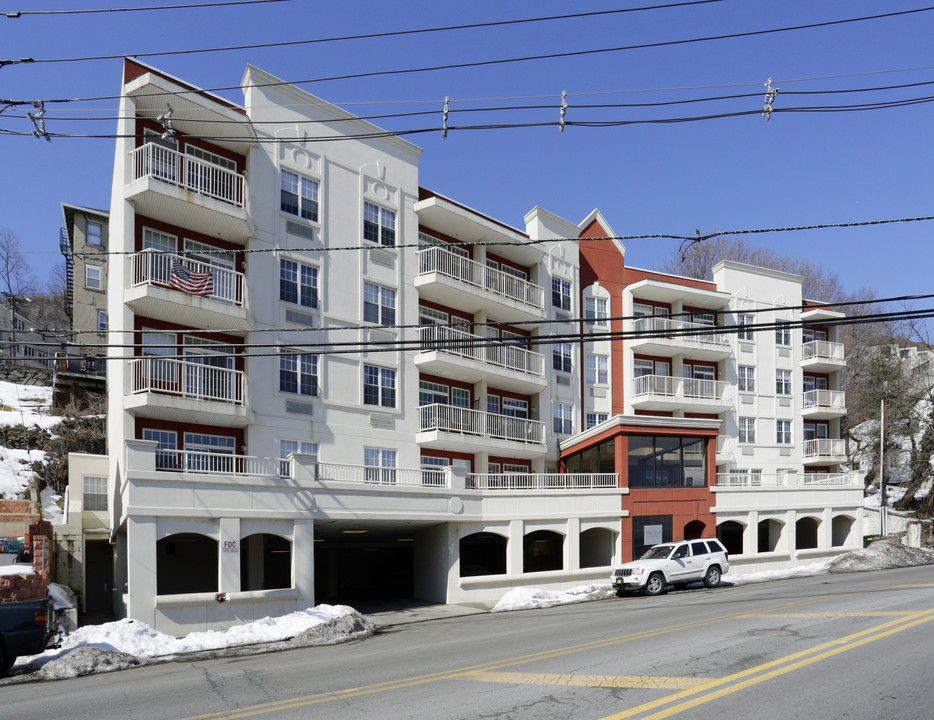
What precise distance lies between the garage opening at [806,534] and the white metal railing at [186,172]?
31.8 metres

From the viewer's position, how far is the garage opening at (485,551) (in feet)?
111

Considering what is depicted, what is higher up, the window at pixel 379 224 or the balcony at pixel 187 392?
the window at pixel 379 224

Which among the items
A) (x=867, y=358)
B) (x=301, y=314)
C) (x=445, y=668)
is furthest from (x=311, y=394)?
(x=867, y=358)

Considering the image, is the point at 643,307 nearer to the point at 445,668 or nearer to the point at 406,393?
the point at 406,393

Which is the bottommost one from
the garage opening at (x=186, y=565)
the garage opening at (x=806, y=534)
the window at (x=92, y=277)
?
the garage opening at (x=806, y=534)

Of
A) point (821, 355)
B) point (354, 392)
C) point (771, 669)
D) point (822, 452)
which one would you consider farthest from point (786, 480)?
point (771, 669)

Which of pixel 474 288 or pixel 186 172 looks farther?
pixel 474 288

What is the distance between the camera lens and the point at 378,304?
103 feet

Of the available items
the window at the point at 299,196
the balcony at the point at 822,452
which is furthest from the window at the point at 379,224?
the balcony at the point at 822,452

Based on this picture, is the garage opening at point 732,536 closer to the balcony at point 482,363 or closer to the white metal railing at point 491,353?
the balcony at point 482,363

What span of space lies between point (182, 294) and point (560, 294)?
63.2 ft

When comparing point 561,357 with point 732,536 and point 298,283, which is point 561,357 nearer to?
point 732,536

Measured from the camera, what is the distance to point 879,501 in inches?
1997

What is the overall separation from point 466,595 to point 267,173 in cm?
1589
